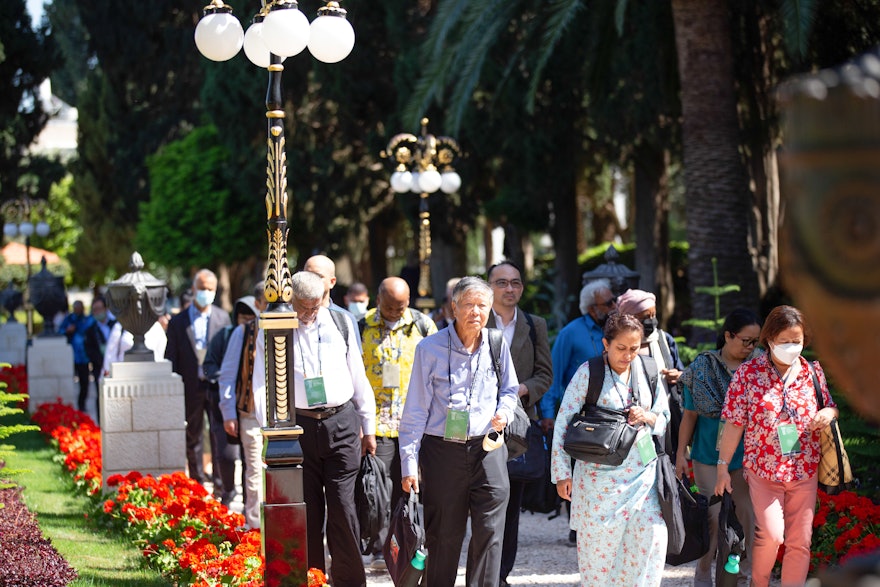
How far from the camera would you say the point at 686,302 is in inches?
1015

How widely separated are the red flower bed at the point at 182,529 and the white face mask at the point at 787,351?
2726 mm

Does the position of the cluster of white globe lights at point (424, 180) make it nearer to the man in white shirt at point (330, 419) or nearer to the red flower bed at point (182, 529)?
the red flower bed at point (182, 529)

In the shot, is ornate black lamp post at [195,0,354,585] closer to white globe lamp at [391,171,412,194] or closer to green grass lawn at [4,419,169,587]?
green grass lawn at [4,419,169,587]

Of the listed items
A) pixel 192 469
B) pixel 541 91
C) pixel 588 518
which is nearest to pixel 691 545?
pixel 588 518

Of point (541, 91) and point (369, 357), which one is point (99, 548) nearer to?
point (369, 357)

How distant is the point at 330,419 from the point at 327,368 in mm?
300

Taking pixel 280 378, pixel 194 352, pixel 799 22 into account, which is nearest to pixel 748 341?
pixel 280 378

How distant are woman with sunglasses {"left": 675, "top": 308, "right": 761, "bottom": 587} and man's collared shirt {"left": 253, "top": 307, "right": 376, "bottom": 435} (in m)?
1.93

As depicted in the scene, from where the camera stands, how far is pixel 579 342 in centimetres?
834

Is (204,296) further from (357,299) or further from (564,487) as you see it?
(564,487)

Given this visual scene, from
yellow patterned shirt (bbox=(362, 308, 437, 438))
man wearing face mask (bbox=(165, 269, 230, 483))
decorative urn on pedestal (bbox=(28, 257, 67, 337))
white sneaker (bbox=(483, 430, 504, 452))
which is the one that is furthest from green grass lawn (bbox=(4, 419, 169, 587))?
decorative urn on pedestal (bbox=(28, 257, 67, 337))

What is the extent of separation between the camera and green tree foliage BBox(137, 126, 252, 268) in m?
33.0

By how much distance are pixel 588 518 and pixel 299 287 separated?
2205 mm

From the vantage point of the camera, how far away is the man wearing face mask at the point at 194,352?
1164 centimetres
